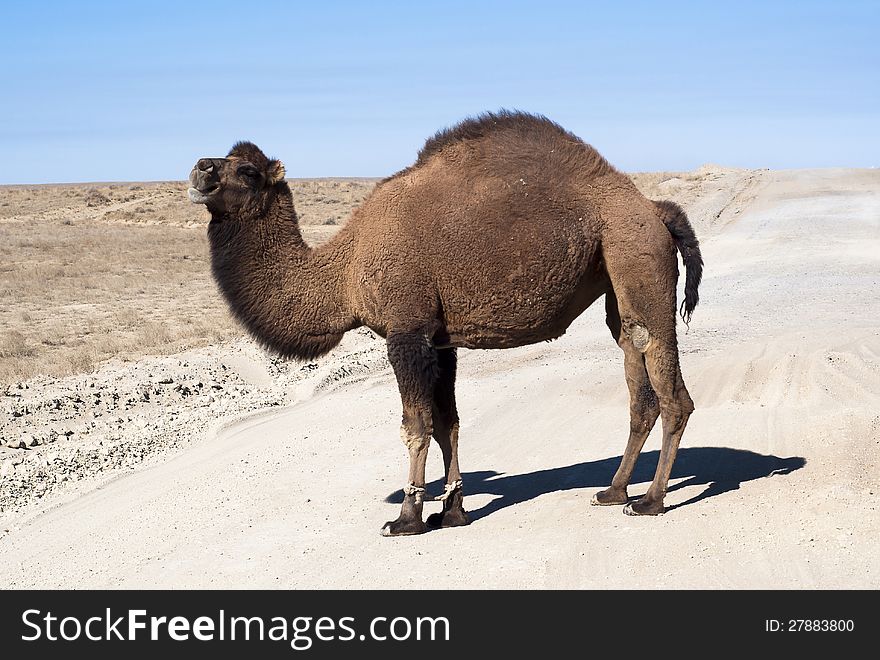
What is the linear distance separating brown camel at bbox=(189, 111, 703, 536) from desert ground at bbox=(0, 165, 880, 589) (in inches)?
31.3

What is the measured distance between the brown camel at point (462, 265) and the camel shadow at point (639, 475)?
2.34 feet

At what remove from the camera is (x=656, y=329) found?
26.2 ft

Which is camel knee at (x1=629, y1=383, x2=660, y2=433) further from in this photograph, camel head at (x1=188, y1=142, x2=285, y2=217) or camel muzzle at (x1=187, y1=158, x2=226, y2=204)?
camel muzzle at (x1=187, y1=158, x2=226, y2=204)

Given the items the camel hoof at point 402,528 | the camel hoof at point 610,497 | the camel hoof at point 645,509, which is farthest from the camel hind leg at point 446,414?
the camel hoof at point 645,509

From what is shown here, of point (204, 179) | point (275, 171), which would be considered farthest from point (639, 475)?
point (204, 179)

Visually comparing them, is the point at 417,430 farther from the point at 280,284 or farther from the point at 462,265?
the point at 280,284

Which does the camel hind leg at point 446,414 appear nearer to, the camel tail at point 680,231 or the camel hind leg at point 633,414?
the camel hind leg at point 633,414

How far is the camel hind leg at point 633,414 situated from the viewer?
8.34 metres

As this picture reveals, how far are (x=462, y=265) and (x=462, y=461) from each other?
2.99m

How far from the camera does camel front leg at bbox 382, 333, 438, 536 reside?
789 cm

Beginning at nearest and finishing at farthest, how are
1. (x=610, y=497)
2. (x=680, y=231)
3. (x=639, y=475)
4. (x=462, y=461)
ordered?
(x=680, y=231) < (x=610, y=497) < (x=639, y=475) < (x=462, y=461)

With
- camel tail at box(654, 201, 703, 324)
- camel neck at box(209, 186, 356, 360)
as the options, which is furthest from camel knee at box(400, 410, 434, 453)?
camel tail at box(654, 201, 703, 324)

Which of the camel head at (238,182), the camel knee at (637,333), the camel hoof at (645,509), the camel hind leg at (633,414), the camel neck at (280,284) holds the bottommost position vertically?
the camel hoof at (645,509)
